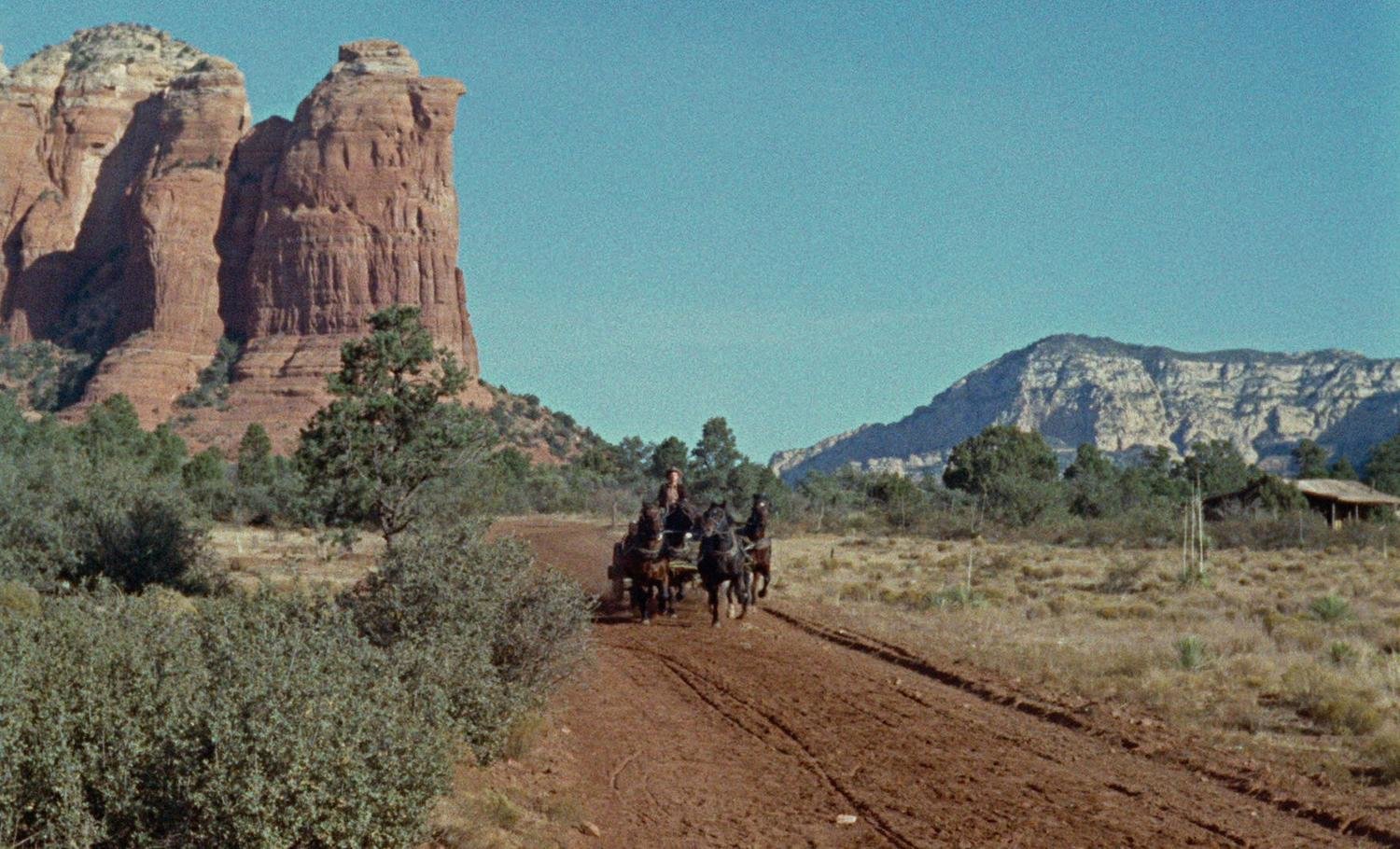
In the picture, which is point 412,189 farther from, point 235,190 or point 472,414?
point 472,414

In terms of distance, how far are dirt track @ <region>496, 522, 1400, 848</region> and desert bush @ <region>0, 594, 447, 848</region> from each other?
7.37 ft

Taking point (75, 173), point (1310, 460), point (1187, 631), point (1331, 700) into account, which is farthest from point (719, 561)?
point (75, 173)

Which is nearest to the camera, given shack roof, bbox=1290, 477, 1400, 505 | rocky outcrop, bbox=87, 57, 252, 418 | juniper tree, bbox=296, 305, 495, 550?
juniper tree, bbox=296, 305, 495, 550

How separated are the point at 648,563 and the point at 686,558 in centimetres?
132

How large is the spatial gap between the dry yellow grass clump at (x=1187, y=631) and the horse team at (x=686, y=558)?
2.08 meters

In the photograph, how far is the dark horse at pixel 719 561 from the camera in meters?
18.6

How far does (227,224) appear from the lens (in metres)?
124

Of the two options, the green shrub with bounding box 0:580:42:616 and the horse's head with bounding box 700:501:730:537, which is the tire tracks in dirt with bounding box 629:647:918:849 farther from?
the green shrub with bounding box 0:580:42:616

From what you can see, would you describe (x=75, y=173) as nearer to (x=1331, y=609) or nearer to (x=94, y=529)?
(x=94, y=529)

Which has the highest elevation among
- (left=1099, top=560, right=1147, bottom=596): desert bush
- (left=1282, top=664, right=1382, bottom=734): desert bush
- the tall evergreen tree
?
the tall evergreen tree

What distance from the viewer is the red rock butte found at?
116m

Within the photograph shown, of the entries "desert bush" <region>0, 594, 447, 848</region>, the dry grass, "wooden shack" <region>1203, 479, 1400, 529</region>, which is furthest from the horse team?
"wooden shack" <region>1203, 479, 1400, 529</region>

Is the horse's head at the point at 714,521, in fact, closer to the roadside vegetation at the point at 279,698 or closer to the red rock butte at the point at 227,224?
the roadside vegetation at the point at 279,698

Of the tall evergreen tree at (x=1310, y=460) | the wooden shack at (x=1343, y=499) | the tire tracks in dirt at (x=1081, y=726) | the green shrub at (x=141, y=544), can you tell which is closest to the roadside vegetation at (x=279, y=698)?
the green shrub at (x=141, y=544)
